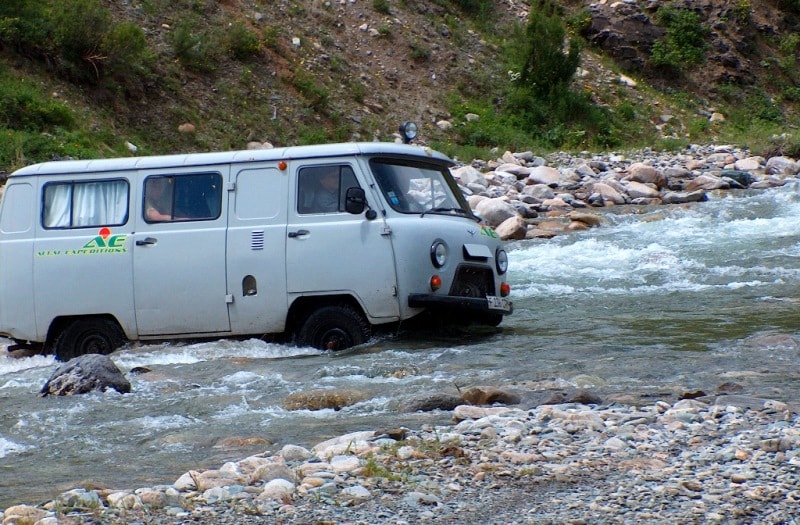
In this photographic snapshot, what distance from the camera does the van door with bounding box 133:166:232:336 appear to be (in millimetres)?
9844

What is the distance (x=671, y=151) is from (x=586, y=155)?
9.92 ft

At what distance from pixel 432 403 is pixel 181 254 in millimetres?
3525

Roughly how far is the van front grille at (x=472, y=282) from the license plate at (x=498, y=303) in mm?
107

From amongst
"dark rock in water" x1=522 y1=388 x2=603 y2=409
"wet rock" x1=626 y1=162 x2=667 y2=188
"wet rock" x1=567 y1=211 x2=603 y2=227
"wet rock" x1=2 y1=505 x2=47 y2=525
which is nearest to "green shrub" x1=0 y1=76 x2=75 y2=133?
"wet rock" x1=567 y1=211 x2=603 y2=227

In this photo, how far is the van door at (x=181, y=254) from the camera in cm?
984

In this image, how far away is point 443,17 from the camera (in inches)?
1502

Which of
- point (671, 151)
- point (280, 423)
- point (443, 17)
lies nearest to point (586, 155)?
point (671, 151)

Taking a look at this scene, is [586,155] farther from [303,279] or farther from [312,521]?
[312,521]

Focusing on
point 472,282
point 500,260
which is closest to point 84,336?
point 472,282

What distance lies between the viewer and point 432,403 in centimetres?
738

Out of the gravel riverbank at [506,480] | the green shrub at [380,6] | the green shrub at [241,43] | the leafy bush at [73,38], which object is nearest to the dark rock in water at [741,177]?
the green shrub at [241,43]

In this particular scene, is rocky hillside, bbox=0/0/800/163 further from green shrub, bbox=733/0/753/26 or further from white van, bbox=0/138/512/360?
white van, bbox=0/138/512/360

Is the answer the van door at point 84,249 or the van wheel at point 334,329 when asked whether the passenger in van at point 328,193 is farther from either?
the van door at point 84,249

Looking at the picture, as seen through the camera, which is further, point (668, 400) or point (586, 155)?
point (586, 155)
